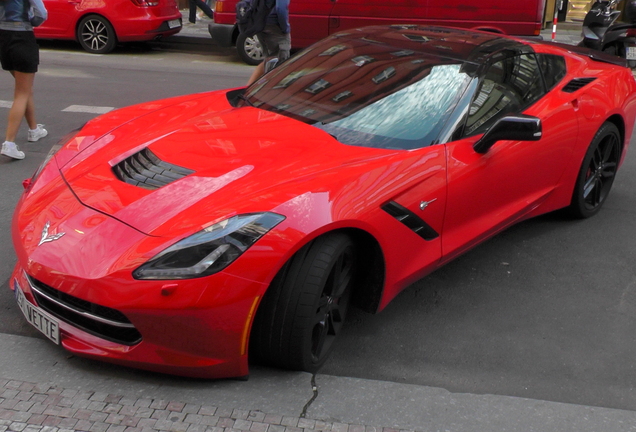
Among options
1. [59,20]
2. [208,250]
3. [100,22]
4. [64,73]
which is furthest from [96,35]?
[208,250]

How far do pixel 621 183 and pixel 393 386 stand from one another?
11.8 feet

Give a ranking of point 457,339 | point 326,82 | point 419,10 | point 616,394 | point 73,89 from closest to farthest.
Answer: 1. point 616,394
2. point 457,339
3. point 326,82
4. point 73,89
5. point 419,10

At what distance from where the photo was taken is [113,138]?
3752 millimetres

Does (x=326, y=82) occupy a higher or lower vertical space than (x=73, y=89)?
higher

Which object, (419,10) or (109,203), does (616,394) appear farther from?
(419,10)

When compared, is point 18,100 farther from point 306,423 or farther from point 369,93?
point 306,423

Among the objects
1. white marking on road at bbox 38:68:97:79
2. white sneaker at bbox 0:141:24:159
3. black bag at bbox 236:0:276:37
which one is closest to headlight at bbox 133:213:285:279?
white sneaker at bbox 0:141:24:159

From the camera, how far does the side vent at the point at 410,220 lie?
3186 mm

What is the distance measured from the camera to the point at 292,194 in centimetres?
296

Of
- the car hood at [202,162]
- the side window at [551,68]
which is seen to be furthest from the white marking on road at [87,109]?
the side window at [551,68]

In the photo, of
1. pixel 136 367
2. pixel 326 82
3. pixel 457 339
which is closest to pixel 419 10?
pixel 326 82

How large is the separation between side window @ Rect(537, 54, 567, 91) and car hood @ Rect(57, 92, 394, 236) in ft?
5.20

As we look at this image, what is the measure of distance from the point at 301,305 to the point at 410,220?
27.7 inches

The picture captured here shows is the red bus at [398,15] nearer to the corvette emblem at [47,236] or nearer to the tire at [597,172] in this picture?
the tire at [597,172]
